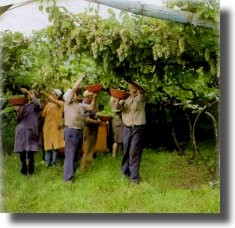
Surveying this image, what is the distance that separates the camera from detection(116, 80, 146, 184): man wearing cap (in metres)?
4.20

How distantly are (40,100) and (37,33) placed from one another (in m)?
0.37

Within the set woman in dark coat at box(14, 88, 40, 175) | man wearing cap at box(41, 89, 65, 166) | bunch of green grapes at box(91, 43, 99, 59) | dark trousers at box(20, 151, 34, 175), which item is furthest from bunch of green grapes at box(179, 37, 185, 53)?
dark trousers at box(20, 151, 34, 175)

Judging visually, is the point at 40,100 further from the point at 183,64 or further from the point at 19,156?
the point at 183,64

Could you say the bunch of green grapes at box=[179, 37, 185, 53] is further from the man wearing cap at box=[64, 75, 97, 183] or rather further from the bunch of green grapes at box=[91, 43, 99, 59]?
the man wearing cap at box=[64, 75, 97, 183]

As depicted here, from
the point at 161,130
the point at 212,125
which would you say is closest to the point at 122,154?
the point at 161,130

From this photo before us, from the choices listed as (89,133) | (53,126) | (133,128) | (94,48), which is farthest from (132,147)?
(94,48)

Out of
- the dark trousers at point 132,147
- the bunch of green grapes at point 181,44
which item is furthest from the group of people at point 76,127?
the bunch of green grapes at point 181,44

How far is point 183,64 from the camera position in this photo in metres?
4.20

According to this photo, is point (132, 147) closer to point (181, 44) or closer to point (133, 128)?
point (133, 128)

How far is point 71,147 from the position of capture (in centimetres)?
422

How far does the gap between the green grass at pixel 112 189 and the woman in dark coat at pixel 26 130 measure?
0.12 feet

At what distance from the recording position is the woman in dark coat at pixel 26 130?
166 inches

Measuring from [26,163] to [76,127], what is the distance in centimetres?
34

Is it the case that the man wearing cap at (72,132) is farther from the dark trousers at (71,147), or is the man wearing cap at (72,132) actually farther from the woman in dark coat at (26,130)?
the woman in dark coat at (26,130)
